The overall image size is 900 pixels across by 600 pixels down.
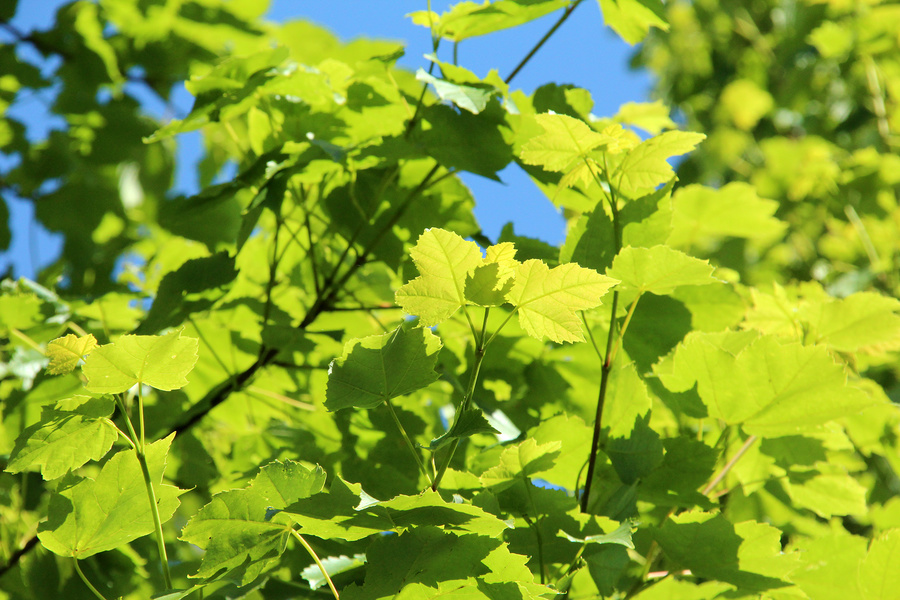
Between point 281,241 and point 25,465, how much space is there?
0.54 metres

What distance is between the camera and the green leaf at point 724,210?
93 centimetres

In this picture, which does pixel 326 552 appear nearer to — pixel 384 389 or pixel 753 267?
pixel 384 389

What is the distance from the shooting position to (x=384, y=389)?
487 mm

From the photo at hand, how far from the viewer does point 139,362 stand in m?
0.47

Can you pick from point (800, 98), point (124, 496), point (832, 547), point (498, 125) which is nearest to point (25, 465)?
point (124, 496)

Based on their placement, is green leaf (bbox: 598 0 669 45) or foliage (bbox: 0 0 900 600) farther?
green leaf (bbox: 598 0 669 45)

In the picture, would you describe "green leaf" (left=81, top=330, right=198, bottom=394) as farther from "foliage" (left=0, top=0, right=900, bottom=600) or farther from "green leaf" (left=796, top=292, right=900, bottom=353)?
"green leaf" (left=796, top=292, right=900, bottom=353)

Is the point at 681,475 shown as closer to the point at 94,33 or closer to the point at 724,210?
the point at 724,210

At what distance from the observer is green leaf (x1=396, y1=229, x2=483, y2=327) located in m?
0.46

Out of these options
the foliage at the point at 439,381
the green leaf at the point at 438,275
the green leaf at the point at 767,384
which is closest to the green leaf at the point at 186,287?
the foliage at the point at 439,381

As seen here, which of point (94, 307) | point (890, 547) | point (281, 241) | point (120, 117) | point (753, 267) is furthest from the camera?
point (753, 267)

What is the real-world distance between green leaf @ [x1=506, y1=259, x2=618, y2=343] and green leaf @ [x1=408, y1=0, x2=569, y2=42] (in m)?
0.35

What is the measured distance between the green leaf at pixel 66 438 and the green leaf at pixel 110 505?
2 cm

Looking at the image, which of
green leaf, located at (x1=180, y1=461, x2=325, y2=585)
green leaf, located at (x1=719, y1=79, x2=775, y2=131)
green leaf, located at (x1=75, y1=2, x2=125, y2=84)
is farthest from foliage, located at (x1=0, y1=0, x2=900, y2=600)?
green leaf, located at (x1=719, y1=79, x2=775, y2=131)
